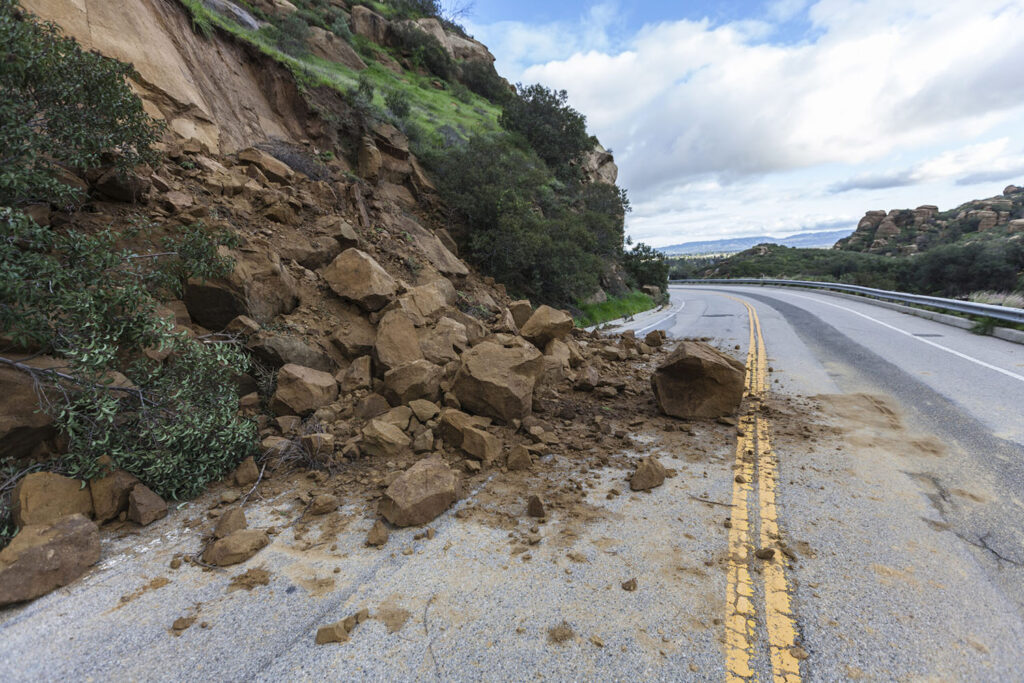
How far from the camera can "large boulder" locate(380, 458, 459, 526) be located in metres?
3.91

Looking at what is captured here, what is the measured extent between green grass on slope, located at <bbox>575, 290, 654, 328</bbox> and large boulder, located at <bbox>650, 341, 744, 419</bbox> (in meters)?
9.38

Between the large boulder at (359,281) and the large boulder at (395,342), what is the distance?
532 mm

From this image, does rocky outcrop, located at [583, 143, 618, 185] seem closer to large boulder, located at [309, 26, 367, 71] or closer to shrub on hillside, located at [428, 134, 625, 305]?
shrub on hillside, located at [428, 134, 625, 305]

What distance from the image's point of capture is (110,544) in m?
3.71

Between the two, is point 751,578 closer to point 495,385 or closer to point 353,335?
point 495,385

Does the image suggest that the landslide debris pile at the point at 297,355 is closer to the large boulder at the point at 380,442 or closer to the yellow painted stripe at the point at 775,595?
the large boulder at the point at 380,442

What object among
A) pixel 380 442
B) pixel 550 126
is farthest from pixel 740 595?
pixel 550 126

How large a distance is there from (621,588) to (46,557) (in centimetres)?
413

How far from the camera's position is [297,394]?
5.64 metres

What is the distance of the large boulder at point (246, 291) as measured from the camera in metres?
6.11

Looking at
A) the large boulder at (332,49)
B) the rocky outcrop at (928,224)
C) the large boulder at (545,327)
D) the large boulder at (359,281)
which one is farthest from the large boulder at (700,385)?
the rocky outcrop at (928,224)

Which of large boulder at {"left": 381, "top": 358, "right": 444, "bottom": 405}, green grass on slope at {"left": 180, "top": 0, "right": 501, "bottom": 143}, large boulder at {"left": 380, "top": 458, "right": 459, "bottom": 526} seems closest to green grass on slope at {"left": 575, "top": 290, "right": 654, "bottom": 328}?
green grass on slope at {"left": 180, "top": 0, "right": 501, "bottom": 143}

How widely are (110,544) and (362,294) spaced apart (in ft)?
14.5

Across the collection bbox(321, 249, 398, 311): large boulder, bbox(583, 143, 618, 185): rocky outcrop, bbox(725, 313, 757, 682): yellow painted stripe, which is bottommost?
bbox(725, 313, 757, 682): yellow painted stripe
